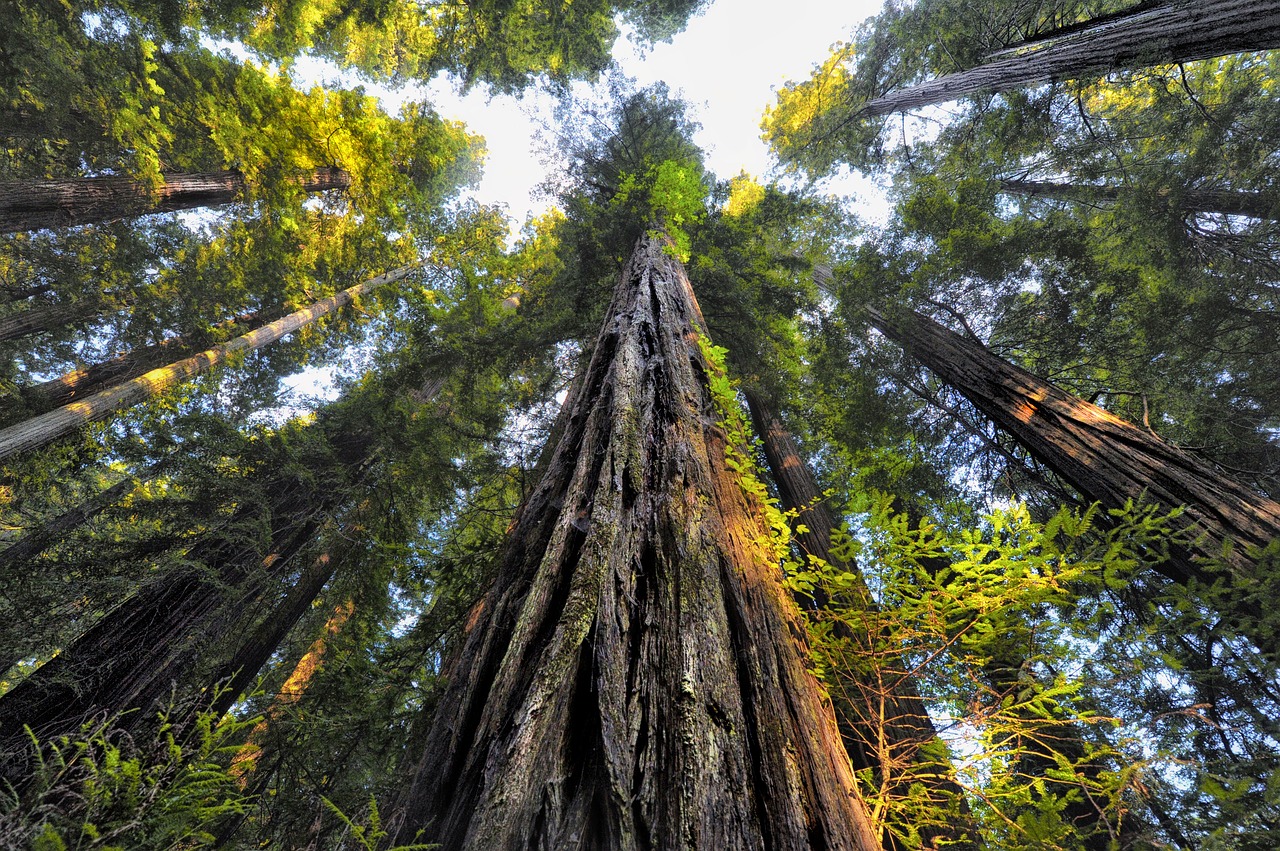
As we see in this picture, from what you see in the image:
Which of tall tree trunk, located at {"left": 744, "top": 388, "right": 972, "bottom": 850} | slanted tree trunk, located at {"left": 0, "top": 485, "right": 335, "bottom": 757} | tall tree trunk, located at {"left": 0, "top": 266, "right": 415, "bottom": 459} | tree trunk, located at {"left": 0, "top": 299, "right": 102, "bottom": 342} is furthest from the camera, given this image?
tree trunk, located at {"left": 0, "top": 299, "right": 102, "bottom": 342}

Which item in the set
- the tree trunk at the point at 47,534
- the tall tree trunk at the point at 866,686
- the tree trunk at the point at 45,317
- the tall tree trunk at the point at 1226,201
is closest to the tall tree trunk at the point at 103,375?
the tree trunk at the point at 45,317

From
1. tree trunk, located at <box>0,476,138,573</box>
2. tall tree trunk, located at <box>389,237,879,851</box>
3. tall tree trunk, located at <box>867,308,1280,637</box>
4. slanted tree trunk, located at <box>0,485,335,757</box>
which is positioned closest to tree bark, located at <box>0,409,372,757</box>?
slanted tree trunk, located at <box>0,485,335,757</box>

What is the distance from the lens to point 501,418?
6332mm

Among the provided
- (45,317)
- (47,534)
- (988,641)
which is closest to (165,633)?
(47,534)

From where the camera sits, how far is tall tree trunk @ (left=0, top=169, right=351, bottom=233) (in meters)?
5.33

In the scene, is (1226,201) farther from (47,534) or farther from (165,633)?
(47,534)

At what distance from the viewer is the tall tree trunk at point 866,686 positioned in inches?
72.0

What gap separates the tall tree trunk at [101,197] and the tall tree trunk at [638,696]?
783 cm

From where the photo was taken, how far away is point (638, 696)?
53.6 inches

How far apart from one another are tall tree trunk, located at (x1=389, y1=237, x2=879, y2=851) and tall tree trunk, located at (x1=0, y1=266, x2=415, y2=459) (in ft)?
21.4

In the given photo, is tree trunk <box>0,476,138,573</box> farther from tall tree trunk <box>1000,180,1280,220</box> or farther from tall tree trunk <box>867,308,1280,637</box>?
tall tree trunk <box>1000,180,1280,220</box>

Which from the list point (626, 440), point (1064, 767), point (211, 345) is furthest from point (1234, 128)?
point (211, 345)

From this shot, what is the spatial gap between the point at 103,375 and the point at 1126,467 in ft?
42.8

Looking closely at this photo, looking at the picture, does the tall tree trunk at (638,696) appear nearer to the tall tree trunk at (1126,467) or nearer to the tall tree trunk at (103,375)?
the tall tree trunk at (1126,467)
